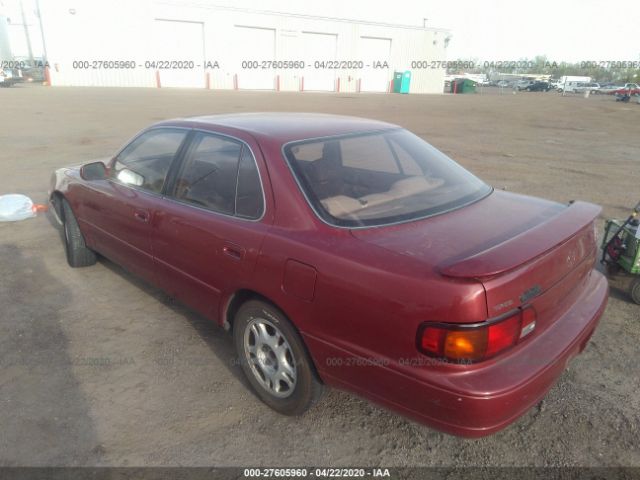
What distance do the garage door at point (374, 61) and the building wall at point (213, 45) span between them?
9cm

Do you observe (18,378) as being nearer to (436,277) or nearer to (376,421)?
(376,421)

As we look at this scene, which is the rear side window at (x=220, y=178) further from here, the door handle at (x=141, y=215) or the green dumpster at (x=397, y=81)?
the green dumpster at (x=397, y=81)

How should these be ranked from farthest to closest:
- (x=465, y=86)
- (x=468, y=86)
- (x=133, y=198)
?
(x=465, y=86), (x=468, y=86), (x=133, y=198)

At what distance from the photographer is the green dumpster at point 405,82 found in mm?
46062

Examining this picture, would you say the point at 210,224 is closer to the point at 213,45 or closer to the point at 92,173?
the point at 92,173

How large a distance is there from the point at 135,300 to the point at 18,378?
1.14m

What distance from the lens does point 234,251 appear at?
2.63m

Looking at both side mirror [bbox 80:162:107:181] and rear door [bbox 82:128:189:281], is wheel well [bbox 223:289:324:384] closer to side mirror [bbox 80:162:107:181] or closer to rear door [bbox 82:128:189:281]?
rear door [bbox 82:128:189:281]

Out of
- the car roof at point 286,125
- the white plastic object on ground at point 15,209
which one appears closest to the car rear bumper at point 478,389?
the car roof at point 286,125

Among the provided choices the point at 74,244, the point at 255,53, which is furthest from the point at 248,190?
the point at 255,53

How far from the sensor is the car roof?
2891 mm

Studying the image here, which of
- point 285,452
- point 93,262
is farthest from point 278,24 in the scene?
point 285,452

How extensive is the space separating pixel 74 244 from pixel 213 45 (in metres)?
37.0

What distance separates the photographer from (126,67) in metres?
35.9
